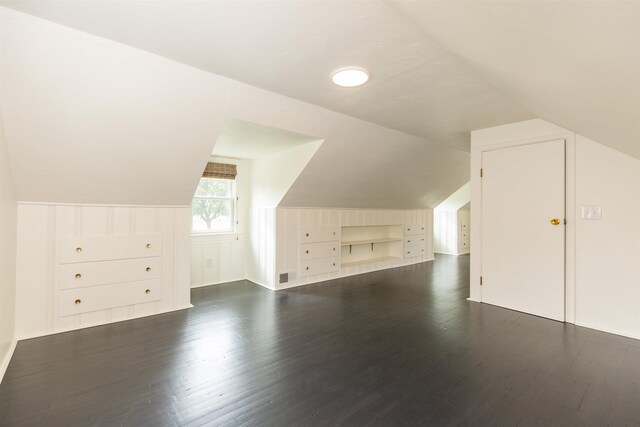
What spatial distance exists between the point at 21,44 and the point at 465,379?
347 centimetres

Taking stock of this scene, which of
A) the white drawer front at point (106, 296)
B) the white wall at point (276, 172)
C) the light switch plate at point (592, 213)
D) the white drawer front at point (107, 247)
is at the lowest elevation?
the white drawer front at point (106, 296)

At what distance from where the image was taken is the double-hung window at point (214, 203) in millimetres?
4586

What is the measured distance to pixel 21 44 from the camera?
1753 mm

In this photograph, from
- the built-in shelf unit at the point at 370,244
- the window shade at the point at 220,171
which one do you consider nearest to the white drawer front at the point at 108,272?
the window shade at the point at 220,171

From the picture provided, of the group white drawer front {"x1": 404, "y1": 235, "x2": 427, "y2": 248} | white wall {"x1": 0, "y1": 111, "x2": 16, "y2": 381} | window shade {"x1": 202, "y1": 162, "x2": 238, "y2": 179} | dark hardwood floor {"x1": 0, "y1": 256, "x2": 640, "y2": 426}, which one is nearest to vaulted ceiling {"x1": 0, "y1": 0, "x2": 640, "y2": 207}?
white wall {"x1": 0, "y1": 111, "x2": 16, "y2": 381}

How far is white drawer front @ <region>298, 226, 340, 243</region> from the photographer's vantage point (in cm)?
465

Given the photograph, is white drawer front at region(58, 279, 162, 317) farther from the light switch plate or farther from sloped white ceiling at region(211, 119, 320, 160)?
the light switch plate

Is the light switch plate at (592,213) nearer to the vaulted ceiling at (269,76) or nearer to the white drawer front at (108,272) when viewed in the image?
the vaulted ceiling at (269,76)

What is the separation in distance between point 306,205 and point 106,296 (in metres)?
2.72

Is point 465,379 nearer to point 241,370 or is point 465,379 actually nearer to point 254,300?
point 241,370

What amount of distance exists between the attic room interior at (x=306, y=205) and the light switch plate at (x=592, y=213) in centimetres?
2

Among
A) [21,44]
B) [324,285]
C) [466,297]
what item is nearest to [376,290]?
[324,285]

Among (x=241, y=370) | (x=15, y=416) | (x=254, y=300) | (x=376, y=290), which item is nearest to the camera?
(x=15, y=416)

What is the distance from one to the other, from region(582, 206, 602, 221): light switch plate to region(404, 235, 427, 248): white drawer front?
3459 millimetres
